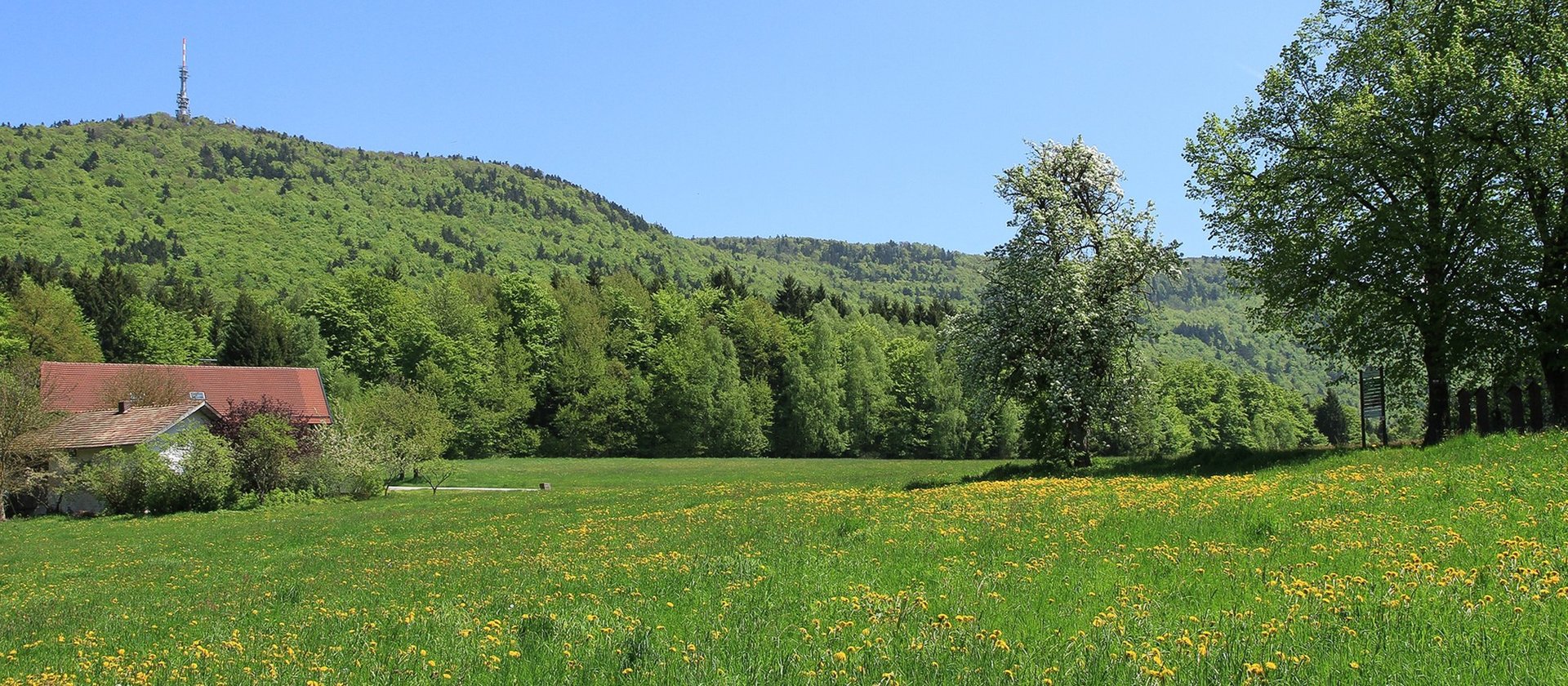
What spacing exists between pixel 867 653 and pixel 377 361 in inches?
3965

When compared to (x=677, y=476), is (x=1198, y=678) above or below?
above

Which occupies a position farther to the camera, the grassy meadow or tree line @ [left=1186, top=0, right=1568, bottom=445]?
tree line @ [left=1186, top=0, right=1568, bottom=445]

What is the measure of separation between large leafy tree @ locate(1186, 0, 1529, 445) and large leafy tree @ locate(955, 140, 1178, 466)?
3424 millimetres

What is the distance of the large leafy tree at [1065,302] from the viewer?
Answer: 30.4 meters

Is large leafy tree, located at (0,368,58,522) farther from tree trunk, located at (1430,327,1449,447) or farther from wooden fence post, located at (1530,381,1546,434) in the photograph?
wooden fence post, located at (1530,381,1546,434)

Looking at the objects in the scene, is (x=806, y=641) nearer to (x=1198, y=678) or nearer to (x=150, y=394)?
(x=1198, y=678)

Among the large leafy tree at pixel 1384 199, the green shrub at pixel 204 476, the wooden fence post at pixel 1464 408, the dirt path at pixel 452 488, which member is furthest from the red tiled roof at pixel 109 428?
the wooden fence post at pixel 1464 408

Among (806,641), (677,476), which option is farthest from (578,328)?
(806,641)

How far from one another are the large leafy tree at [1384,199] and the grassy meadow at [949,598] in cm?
571

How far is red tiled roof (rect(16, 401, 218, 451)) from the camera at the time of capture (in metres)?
50.2

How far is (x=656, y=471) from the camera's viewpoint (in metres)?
73.9

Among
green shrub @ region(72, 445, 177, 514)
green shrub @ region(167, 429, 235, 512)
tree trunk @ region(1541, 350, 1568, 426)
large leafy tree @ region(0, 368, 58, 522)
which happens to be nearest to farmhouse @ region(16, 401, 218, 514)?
large leafy tree @ region(0, 368, 58, 522)

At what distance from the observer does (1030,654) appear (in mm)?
6539

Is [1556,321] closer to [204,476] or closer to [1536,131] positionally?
[1536,131]
